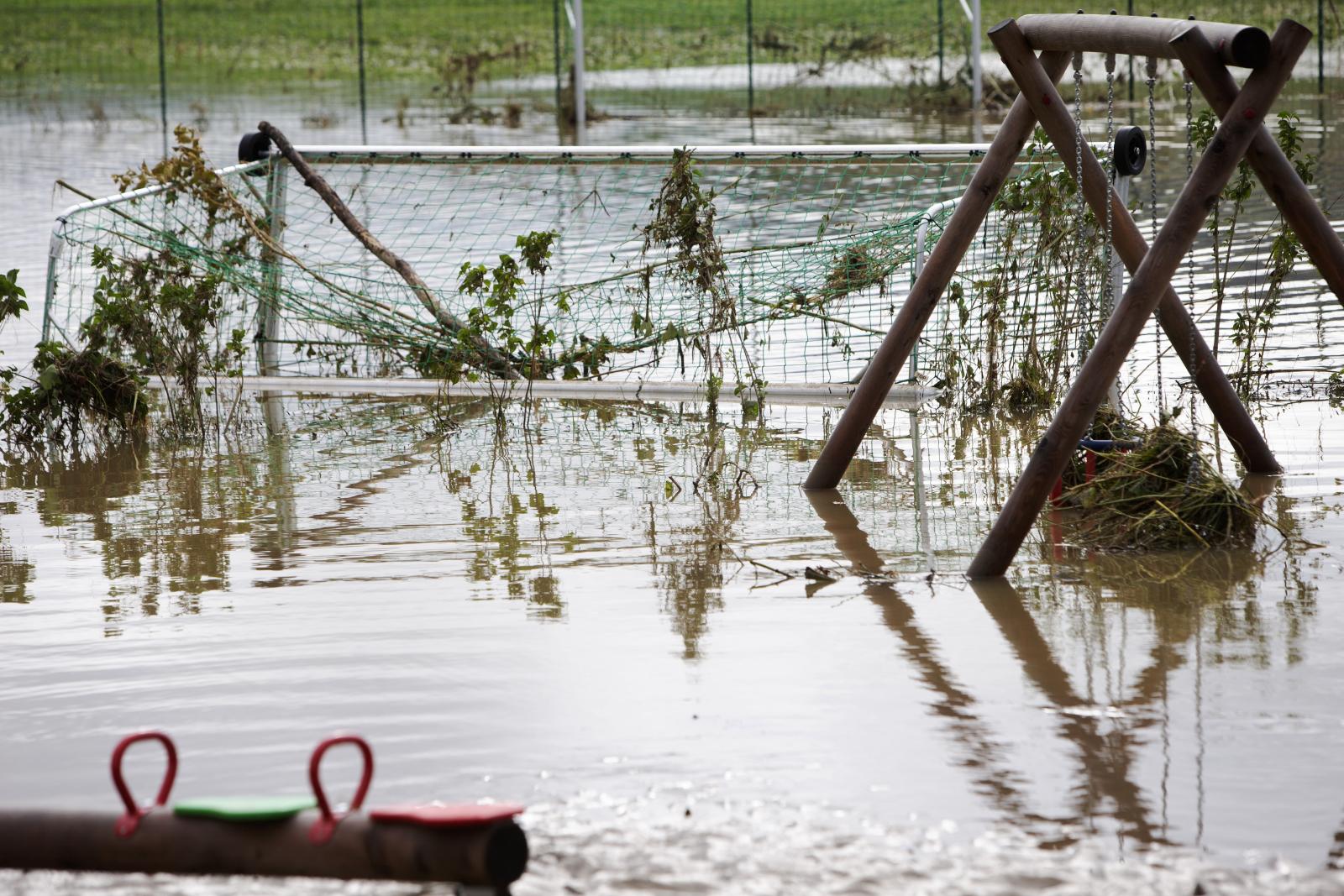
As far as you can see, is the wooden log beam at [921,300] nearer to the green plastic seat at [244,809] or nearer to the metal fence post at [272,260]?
the green plastic seat at [244,809]

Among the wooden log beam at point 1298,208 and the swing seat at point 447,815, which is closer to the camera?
the swing seat at point 447,815

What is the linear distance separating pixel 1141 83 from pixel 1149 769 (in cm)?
2449

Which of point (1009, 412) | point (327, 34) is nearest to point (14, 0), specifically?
point (327, 34)

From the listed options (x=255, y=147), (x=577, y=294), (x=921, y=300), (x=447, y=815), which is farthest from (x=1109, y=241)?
(x=255, y=147)

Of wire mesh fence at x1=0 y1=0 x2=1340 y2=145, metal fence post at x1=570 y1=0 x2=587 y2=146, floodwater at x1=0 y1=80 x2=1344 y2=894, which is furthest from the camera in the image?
wire mesh fence at x1=0 y1=0 x2=1340 y2=145

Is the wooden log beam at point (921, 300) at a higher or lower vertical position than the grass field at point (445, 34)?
lower

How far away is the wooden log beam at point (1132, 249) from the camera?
562 centimetres

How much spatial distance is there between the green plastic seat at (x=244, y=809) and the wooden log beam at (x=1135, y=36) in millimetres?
3475

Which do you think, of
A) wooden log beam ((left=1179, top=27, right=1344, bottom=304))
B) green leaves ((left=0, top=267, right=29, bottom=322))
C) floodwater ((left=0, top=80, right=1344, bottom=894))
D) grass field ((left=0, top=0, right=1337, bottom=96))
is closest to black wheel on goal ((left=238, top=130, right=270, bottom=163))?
green leaves ((left=0, top=267, right=29, bottom=322))

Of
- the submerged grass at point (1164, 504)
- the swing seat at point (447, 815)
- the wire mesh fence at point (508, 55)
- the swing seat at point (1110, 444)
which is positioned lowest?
the swing seat at point (447, 815)

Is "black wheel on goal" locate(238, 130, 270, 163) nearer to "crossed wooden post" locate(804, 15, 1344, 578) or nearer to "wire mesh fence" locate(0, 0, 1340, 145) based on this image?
"crossed wooden post" locate(804, 15, 1344, 578)

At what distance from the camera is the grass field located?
31.8 metres

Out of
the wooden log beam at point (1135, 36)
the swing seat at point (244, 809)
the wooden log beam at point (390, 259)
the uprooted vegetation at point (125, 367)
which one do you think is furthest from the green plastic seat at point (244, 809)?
the wooden log beam at point (390, 259)

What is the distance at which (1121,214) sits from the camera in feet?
20.1
